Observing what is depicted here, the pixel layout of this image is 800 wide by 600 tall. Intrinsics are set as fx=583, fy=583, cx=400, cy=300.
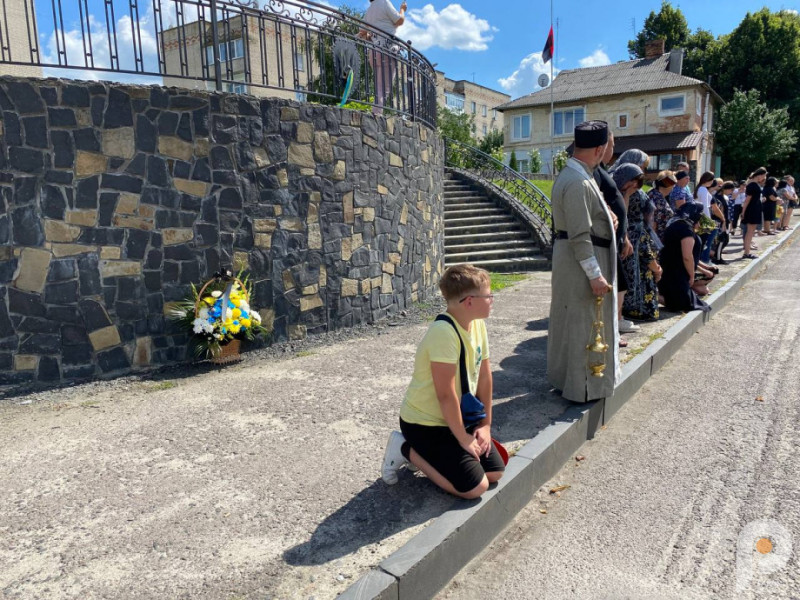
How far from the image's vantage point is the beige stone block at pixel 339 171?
658 centimetres

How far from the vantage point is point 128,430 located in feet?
13.6

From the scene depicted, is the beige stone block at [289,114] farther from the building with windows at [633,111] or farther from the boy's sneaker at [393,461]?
the building with windows at [633,111]

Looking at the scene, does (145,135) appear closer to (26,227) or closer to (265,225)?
(26,227)

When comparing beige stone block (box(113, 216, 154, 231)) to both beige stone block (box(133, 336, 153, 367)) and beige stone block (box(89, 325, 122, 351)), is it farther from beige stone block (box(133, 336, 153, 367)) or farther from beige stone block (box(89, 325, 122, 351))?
beige stone block (box(133, 336, 153, 367))

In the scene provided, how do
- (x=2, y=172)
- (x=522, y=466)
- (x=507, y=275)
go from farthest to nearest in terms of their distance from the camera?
1. (x=507, y=275)
2. (x=2, y=172)
3. (x=522, y=466)

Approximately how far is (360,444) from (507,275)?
27.5 feet

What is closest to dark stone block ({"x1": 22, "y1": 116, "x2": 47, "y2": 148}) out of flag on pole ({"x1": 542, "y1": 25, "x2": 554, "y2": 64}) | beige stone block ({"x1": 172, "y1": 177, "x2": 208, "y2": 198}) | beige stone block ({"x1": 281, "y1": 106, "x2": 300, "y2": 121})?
beige stone block ({"x1": 172, "y1": 177, "x2": 208, "y2": 198})

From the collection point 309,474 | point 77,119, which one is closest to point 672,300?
point 309,474

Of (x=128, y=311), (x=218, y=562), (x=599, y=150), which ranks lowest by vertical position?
(x=218, y=562)

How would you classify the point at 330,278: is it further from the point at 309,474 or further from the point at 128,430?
the point at 309,474

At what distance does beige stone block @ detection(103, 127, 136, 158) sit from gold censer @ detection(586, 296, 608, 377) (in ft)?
13.9

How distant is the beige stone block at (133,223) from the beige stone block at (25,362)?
136 centimetres

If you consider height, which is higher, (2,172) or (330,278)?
(2,172)

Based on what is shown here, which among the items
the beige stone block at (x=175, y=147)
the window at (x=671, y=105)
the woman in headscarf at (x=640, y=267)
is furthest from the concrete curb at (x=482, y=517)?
the window at (x=671, y=105)
